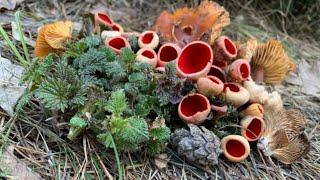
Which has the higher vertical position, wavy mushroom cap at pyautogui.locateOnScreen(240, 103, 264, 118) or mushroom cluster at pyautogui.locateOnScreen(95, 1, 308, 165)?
mushroom cluster at pyautogui.locateOnScreen(95, 1, 308, 165)

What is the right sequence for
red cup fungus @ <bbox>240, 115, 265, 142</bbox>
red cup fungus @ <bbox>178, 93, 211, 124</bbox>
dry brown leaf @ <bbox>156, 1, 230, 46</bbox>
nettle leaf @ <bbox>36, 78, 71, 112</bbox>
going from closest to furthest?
nettle leaf @ <bbox>36, 78, 71, 112</bbox> < red cup fungus @ <bbox>178, 93, 211, 124</bbox> < red cup fungus @ <bbox>240, 115, 265, 142</bbox> < dry brown leaf @ <bbox>156, 1, 230, 46</bbox>

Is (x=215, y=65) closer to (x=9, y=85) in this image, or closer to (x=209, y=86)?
(x=209, y=86)

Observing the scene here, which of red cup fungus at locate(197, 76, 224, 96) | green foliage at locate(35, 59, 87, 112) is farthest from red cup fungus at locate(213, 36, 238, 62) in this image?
green foliage at locate(35, 59, 87, 112)

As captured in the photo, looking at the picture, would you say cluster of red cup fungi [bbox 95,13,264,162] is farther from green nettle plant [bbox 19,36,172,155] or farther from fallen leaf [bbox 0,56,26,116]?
fallen leaf [bbox 0,56,26,116]

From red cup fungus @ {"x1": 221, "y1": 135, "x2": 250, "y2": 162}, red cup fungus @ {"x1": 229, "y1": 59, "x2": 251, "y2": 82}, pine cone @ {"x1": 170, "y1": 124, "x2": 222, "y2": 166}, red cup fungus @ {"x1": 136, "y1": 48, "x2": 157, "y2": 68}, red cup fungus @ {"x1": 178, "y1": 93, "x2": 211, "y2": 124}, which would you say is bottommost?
red cup fungus @ {"x1": 221, "y1": 135, "x2": 250, "y2": 162}

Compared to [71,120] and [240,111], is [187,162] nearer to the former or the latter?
[240,111]

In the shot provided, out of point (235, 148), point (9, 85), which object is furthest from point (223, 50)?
point (9, 85)
